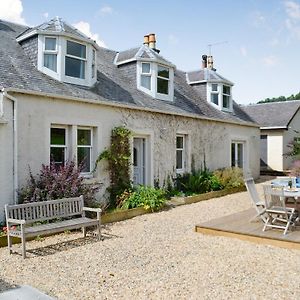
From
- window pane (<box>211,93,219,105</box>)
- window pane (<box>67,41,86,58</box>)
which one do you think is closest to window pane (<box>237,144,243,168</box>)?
window pane (<box>211,93,219,105</box>)

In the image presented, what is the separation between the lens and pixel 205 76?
827 inches

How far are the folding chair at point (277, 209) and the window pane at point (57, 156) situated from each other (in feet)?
21.2

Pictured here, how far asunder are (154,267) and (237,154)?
52.6ft

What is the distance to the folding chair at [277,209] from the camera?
8.54 metres

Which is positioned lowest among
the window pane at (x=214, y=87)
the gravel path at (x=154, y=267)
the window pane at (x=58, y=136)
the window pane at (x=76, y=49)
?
the gravel path at (x=154, y=267)

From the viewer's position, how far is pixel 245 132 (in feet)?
71.2

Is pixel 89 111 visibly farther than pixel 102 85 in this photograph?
No

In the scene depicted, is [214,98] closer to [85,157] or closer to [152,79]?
[152,79]

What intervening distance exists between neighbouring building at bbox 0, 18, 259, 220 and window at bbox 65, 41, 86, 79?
0.11 ft

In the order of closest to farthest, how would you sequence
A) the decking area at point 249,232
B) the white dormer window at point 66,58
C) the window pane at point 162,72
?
the decking area at point 249,232 < the white dormer window at point 66,58 < the window pane at point 162,72

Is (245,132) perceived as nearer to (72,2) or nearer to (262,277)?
(72,2)

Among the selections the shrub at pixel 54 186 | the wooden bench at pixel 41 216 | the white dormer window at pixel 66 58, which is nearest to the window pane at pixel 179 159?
the white dormer window at pixel 66 58

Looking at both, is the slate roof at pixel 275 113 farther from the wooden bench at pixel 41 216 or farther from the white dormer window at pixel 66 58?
the wooden bench at pixel 41 216

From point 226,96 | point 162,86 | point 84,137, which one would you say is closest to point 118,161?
point 84,137
